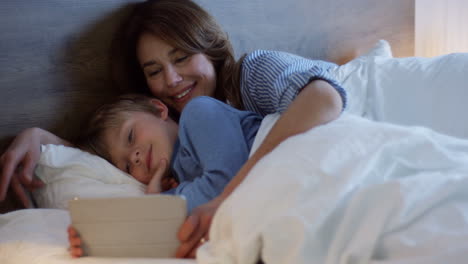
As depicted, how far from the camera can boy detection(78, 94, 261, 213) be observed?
3.68ft

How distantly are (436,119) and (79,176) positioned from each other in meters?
0.95

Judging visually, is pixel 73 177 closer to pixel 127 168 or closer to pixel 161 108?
pixel 127 168

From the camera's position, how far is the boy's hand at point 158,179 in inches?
49.0

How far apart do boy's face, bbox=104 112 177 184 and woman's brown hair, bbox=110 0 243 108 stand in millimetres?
229

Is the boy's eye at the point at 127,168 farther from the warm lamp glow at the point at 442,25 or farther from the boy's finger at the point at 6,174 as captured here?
the warm lamp glow at the point at 442,25

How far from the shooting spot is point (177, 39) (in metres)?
1.52

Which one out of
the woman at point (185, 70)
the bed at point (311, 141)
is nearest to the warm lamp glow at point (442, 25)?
the bed at point (311, 141)

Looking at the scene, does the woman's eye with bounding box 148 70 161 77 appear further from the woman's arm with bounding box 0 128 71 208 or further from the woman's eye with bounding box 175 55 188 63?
the woman's arm with bounding box 0 128 71 208

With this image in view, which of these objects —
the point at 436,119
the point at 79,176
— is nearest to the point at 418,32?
the point at 436,119

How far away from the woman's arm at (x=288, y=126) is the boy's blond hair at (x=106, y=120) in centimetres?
46

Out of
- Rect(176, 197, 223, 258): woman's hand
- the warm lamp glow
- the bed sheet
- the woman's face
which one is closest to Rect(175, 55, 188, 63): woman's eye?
the woman's face

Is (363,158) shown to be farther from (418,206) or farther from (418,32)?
(418,32)

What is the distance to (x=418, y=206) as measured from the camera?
75 centimetres

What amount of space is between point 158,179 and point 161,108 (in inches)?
10.9
